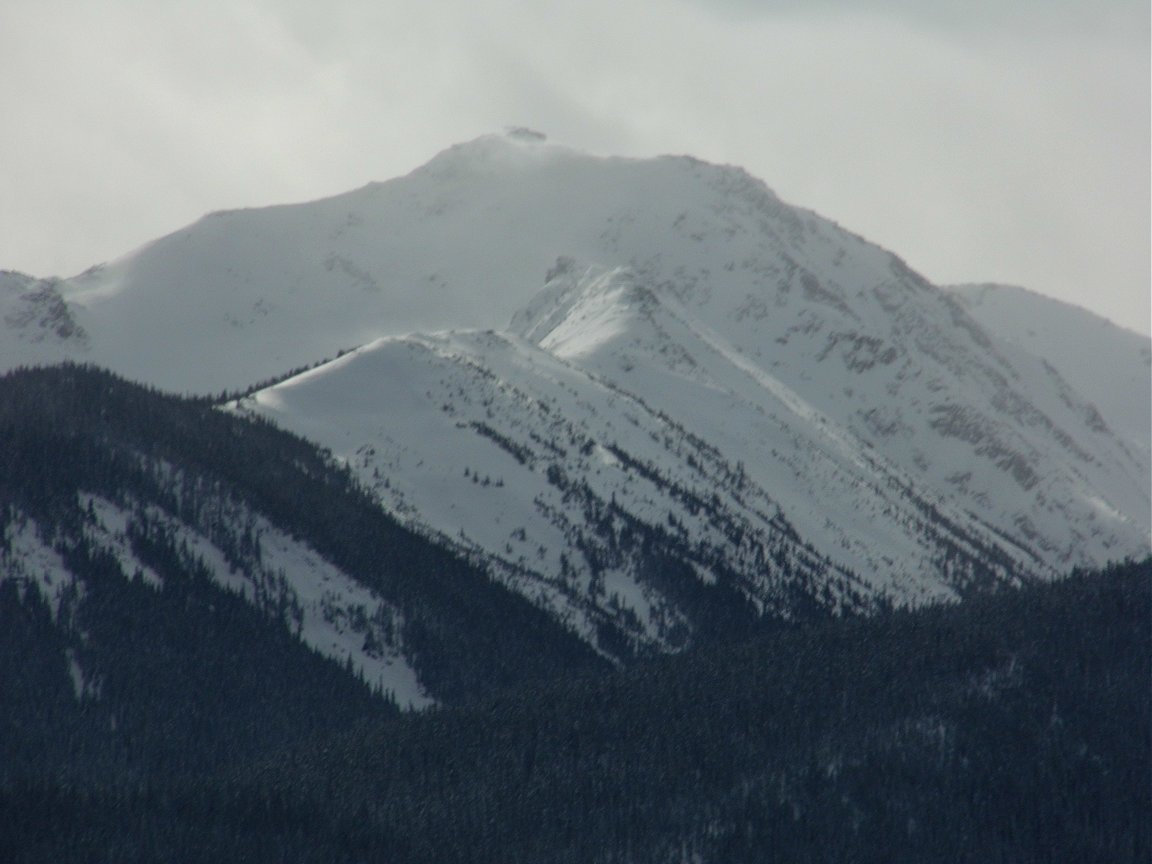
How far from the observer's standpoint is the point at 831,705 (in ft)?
625

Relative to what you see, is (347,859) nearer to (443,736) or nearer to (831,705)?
(443,736)

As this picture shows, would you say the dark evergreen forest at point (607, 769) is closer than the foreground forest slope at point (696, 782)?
No

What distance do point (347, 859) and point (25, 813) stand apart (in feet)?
81.5

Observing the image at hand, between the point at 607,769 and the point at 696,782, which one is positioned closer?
the point at 696,782

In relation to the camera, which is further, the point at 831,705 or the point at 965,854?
the point at 831,705

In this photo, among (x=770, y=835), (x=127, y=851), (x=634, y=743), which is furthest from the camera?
(x=634, y=743)

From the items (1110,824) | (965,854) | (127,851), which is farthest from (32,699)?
(1110,824)

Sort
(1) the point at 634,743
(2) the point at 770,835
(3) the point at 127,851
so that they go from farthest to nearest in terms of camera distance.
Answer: (1) the point at 634,743 < (2) the point at 770,835 < (3) the point at 127,851

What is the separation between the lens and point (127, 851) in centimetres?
15588

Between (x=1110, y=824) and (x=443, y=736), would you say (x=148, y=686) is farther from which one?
(x=1110, y=824)

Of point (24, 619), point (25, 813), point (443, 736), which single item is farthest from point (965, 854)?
point (24, 619)

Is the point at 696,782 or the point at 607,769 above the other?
the point at 607,769

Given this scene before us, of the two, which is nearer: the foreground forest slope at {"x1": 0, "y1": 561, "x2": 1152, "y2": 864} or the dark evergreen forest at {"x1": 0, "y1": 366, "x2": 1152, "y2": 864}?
the foreground forest slope at {"x1": 0, "y1": 561, "x2": 1152, "y2": 864}

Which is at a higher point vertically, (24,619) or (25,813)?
(24,619)
